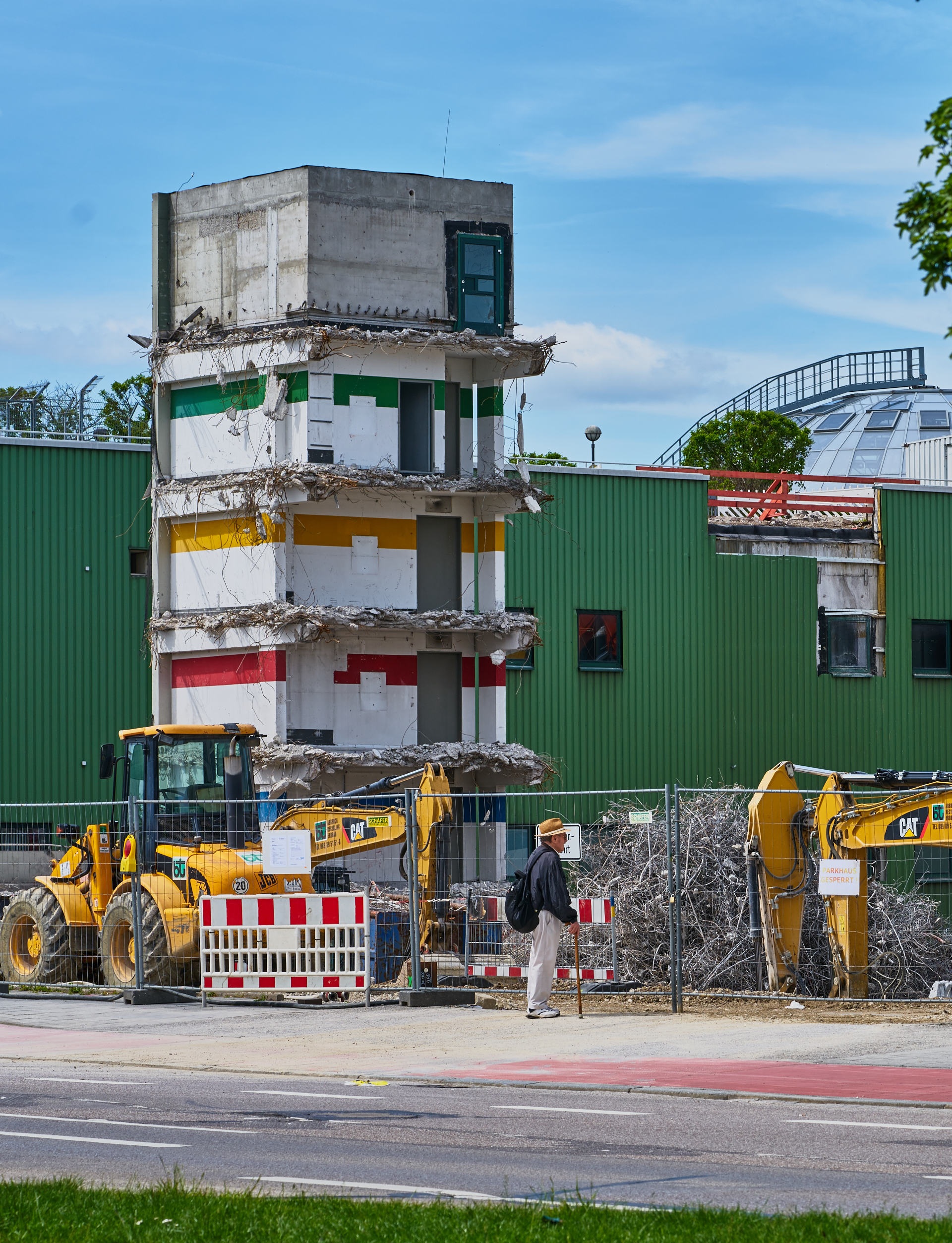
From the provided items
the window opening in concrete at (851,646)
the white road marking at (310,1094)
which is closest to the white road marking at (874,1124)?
the white road marking at (310,1094)

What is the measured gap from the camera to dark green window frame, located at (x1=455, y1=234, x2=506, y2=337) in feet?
111

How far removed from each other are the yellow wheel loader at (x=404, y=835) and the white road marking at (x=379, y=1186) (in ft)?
35.7

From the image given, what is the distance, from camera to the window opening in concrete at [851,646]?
143 ft

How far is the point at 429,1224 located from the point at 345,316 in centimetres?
2593

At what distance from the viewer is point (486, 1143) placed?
11062 millimetres

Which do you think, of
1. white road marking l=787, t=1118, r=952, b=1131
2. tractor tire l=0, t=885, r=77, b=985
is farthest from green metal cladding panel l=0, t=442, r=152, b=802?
white road marking l=787, t=1118, r=952, b=1131

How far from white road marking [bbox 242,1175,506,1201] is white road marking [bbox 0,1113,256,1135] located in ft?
6.06

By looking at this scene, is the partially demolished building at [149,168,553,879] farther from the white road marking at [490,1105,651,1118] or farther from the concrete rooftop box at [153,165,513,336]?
the white road marking at [490,1105,651,1118]

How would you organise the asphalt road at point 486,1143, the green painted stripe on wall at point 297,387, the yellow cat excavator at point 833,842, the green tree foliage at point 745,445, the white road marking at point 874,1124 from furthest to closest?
1. the green tree foliage at point 745,445
2. the green painted stripe on wall at point 297,387
3. the yellow cat excavator at point 833,842
4. the white road marking at point 874,1124
5. the asphalt road at point 486,1143

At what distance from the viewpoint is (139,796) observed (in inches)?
915

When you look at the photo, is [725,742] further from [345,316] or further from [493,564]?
[345,316]

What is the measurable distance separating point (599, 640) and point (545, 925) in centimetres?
2274

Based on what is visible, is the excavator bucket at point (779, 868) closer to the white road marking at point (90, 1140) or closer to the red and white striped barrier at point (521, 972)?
the red and white striped barrier at point (521, 972)

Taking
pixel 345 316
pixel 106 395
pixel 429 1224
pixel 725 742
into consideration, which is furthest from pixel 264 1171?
pixel 106 395
